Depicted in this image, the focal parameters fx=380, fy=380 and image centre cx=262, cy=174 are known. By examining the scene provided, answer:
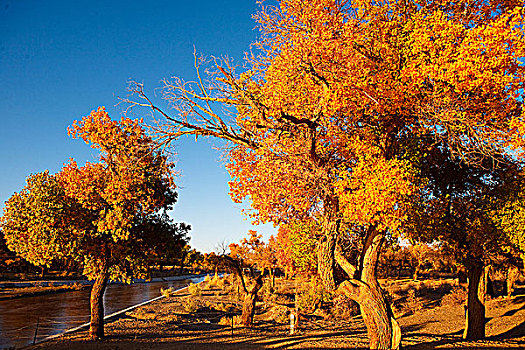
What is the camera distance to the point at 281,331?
1683 centimetres

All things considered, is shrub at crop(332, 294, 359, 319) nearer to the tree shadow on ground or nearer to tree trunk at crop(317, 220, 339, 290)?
the tree shadow on ground

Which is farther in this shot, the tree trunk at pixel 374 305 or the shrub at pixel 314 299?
the shrub at pixel 314 299

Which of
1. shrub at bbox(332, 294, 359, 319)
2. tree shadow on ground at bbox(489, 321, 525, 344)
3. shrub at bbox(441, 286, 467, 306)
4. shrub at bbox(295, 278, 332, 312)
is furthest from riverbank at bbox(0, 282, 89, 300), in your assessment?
tree shadow on ground at bbox(489, 321, 525, 344)

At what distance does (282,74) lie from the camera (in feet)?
32.4

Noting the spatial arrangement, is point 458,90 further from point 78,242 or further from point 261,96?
point 78,242

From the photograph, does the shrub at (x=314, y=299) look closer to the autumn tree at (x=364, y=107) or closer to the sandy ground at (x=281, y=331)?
the sandy ground at (x=281, y=331)

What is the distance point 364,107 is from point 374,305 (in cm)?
499

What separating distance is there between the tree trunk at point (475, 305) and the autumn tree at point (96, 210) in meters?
11.5

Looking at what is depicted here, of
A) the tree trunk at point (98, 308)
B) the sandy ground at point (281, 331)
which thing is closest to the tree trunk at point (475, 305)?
the sandy ground at point (281, 331)

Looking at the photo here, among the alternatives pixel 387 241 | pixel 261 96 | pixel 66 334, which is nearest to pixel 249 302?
pixel 66 334

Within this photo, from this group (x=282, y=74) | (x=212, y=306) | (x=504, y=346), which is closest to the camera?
(x=282, y=74)

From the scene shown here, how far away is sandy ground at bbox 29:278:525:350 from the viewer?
12109 mm

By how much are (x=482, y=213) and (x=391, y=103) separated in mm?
5015

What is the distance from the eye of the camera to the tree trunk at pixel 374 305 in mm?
9273
